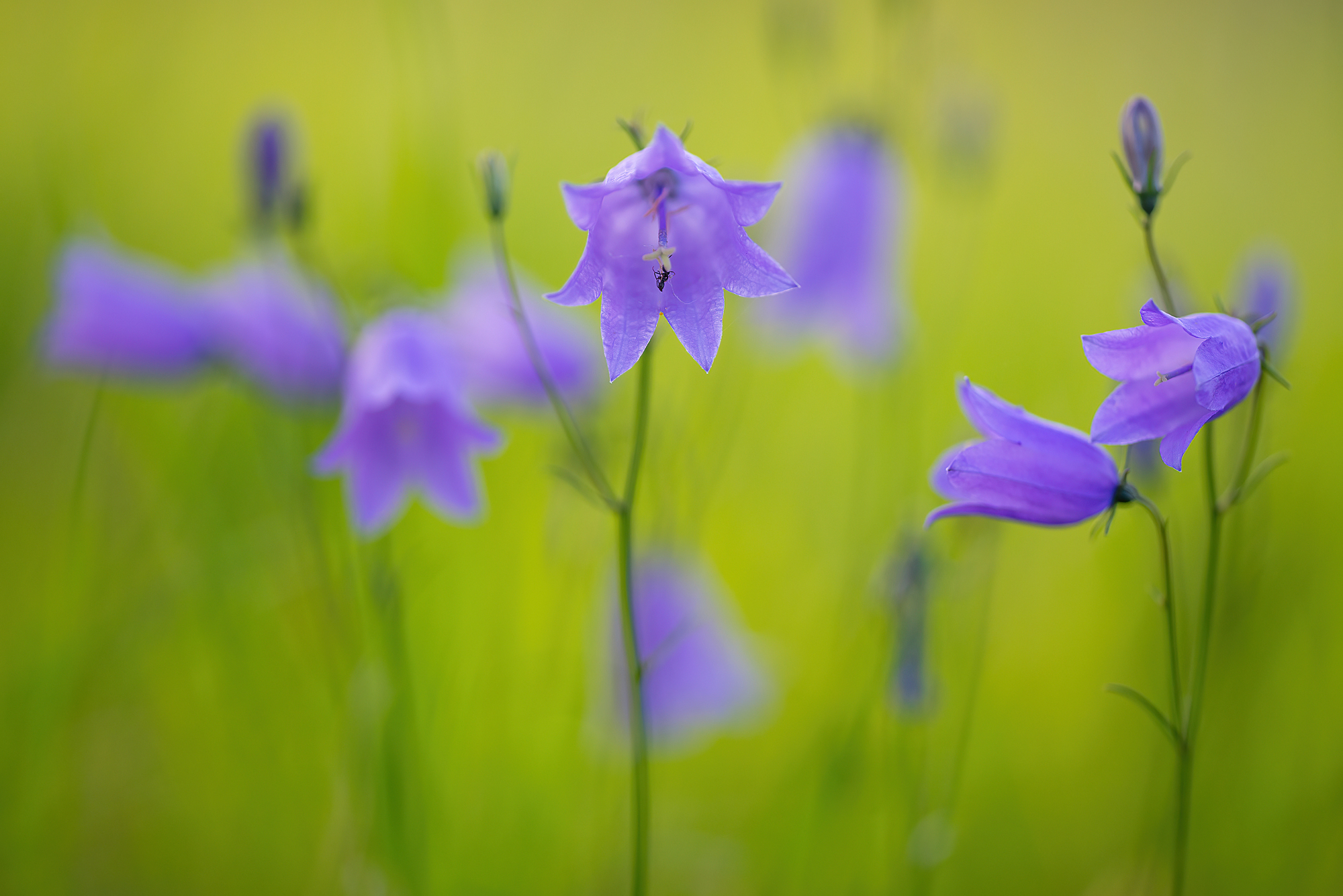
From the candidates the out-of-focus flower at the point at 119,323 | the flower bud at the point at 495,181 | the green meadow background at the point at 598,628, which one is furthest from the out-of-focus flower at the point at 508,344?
the flower bud at the point at 495,181

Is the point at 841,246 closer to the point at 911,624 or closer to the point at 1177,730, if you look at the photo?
the point at 911,624

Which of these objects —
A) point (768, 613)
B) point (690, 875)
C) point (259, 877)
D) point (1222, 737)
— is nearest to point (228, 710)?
point (259, 877)

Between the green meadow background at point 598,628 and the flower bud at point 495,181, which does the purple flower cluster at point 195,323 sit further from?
the flower bud at point 495,181

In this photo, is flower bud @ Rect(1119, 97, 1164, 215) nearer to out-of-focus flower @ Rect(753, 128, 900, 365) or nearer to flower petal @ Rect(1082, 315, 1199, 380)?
flower petal @ Rect(1082, 315, 1199, 380)

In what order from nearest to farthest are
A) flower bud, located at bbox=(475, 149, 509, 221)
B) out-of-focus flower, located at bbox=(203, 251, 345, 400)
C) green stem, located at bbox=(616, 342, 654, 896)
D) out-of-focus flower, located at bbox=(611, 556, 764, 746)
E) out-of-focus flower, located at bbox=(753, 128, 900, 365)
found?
1. green stem, located at bbox=(616, 342, 654, 896)
2. flower bud, located at bbox=(475, 149, 509, 221)
3. out-of-focus flower, located at bbox=(203, 251, 345, 400)
4. out-of-focus flower, located at bbox=(611, 556, 764, 746)
5. out-of-focus flower, located at bbox=(753, 128, 900, 365)

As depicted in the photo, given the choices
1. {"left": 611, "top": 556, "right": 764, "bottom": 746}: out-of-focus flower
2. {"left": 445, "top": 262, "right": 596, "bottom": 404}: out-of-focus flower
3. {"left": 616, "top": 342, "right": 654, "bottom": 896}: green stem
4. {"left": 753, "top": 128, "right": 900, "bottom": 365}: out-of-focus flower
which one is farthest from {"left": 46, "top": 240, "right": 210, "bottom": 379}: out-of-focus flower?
{"left": 753, "top": 128, "right": 900, "bottom": 365}: out-of-focus flower

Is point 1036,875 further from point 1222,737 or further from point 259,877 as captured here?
point 259,877
